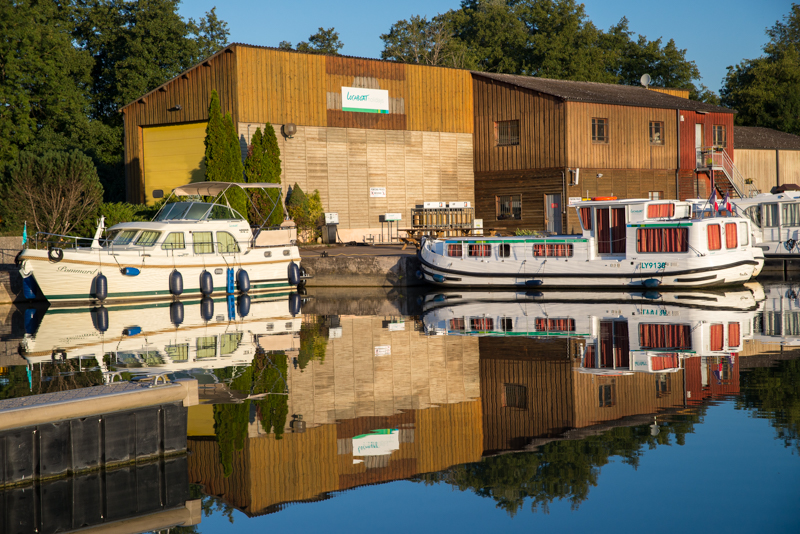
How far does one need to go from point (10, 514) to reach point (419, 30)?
65.8 meters

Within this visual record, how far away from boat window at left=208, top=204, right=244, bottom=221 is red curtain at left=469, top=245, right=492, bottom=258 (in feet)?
25.4

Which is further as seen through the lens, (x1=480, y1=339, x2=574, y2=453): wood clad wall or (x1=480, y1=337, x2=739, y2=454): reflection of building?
(x1=480, y1=337, x2=739, y2=454): reflection of building

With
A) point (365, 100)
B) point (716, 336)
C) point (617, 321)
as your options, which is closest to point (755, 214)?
point (365, 100)

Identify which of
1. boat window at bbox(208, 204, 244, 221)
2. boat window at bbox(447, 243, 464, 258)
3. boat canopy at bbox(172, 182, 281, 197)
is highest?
boat canopy at bbox(172, 182, 281, 197)

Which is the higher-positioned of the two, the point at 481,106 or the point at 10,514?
the point at 481,106

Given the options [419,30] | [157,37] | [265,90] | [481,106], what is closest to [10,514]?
[265,90]

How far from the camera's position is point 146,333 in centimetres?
1648

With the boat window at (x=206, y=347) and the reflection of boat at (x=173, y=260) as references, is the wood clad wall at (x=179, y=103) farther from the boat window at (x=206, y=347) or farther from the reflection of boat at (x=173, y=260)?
the boat window at (x=206, y=347)

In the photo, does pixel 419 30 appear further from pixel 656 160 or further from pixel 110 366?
pixel 110 366

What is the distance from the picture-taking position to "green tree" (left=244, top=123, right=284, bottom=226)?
100 ft

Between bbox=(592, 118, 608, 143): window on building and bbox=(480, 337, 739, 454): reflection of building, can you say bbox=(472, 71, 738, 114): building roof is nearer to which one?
bbox=(592, 118, 608, 143): window on building

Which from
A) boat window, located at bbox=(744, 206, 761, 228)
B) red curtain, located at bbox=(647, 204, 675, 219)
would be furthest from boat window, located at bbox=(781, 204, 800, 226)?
red curtain, located at bbox=(647, 204, 675, 219)

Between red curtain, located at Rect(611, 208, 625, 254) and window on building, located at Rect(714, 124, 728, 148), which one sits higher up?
window on building, located at Rect(714, 124, 728, 148)

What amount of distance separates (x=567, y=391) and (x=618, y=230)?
50.0 ft
